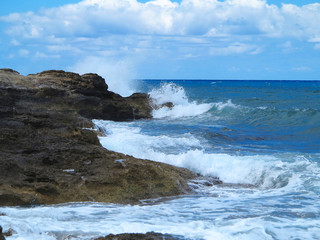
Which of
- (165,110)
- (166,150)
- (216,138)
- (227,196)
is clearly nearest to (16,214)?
(227,196)

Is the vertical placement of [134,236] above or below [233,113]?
below

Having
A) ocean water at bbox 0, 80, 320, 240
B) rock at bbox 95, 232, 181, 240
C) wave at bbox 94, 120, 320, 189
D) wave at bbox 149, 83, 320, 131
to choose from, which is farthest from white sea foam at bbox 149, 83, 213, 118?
rock at bbox 95, 232, 181, 240

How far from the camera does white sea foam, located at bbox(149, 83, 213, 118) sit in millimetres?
24516

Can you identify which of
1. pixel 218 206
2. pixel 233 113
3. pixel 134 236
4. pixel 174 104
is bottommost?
pixel 218 206

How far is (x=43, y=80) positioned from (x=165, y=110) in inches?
320

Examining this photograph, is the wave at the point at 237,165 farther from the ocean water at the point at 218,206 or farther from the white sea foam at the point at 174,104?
the white sea foam at the point at 174,104

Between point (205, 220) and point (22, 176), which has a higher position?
point (22, 176)

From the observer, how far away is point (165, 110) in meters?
24.7

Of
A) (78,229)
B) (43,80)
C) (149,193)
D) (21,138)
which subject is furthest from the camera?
(43,80)

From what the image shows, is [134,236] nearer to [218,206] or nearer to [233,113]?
[218,206]

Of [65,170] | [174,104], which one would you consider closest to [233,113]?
[174,104]

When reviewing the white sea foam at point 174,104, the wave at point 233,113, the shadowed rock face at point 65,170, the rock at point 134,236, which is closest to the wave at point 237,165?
the shadowed rock face at point 65,170

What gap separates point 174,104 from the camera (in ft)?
87.5

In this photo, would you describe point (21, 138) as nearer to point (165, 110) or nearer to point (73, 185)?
point (73, 185)
